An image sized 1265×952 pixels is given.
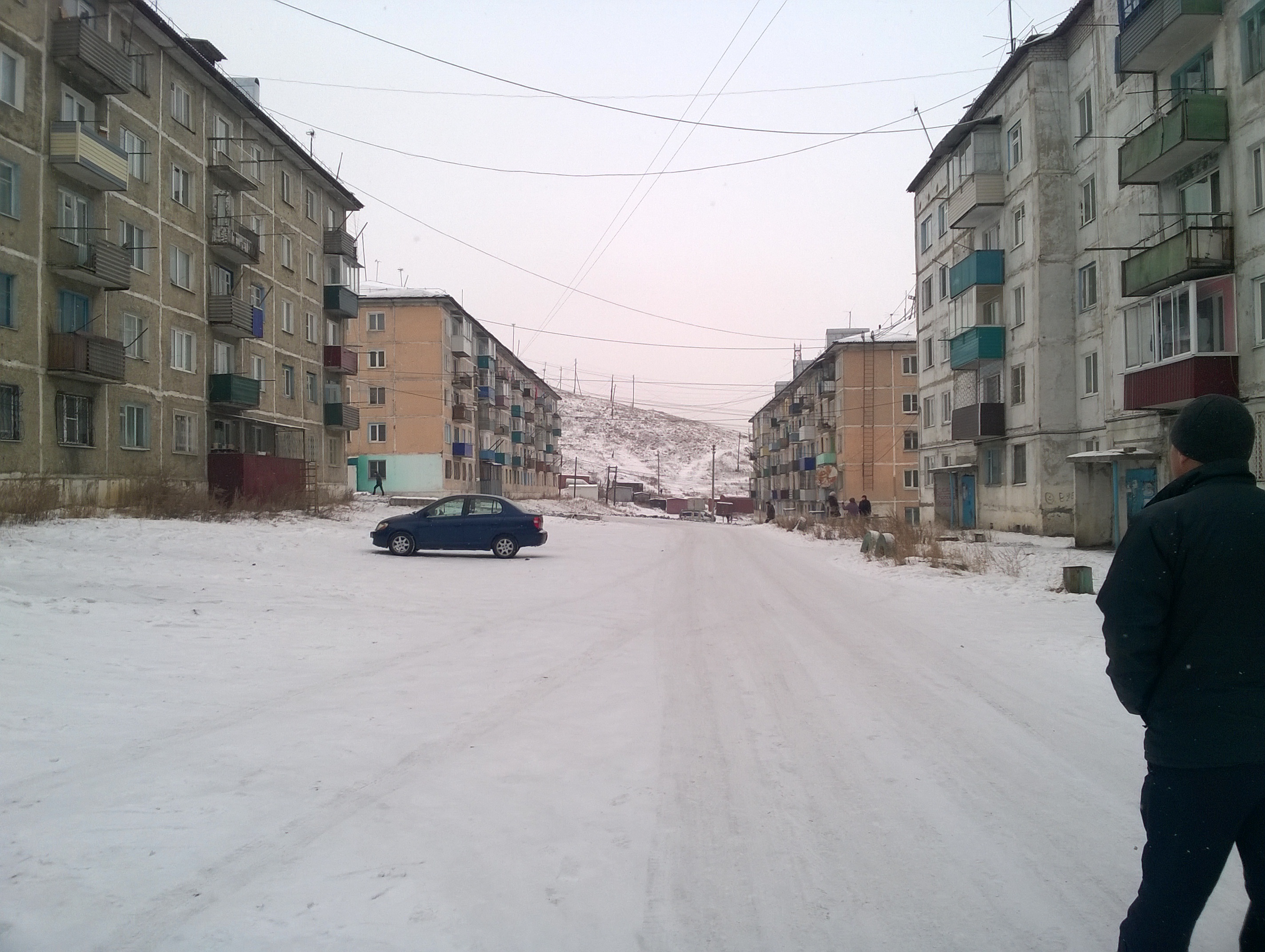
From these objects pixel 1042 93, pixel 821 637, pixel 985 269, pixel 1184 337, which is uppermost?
pixel 1042 93

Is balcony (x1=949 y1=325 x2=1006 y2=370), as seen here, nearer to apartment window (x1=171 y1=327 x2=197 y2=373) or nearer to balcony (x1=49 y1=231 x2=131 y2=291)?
apartment window (x1=171 y1=327 x2=197 y2=373)

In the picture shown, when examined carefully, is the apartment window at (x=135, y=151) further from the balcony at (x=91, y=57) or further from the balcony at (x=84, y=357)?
the balcony at (x=84, y=357)

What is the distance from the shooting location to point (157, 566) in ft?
48.3

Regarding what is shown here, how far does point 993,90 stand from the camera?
112ft

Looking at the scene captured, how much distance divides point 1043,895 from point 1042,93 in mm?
33503

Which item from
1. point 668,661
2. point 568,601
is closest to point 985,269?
point 568,601

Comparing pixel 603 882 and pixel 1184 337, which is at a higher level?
pixel 1184 337

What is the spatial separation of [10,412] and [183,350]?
914cm

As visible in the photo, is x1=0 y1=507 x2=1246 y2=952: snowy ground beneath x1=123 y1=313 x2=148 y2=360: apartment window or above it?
beneath

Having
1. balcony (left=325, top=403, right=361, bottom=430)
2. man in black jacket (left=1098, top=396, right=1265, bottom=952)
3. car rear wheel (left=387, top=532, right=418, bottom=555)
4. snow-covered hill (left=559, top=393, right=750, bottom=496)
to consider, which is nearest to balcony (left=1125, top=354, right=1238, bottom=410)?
car rear wheel (left=387, top=532, right=418, bottom=555)

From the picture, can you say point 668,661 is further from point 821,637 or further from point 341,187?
point 341,187

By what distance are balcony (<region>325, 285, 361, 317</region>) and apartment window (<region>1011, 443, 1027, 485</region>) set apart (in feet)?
102

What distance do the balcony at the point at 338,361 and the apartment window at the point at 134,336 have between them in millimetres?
15381

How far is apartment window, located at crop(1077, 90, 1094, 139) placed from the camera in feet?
94.8
